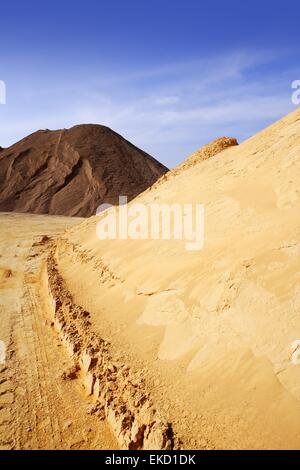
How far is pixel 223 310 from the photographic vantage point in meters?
4.76

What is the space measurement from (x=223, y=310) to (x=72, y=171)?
3400 cm

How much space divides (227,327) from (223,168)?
6344 millimetres

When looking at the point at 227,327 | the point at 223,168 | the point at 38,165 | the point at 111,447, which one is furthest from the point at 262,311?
the point at 38,165

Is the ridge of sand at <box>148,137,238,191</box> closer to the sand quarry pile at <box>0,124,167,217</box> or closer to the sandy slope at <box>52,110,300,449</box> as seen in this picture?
the sandy slope at <box>52,110,300,449</box>

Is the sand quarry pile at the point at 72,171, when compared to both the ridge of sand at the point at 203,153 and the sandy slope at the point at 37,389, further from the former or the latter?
the sandy slope at the point at 37,389

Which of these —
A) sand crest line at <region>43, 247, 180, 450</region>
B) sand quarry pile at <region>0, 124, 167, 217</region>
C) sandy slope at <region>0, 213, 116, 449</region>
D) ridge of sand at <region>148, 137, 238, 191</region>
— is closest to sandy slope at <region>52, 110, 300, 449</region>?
sand crest line at <region>43, 247, 180, 450</region>

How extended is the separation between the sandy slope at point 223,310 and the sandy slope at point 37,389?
0.75 meters

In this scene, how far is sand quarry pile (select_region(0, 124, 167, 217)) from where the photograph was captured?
113ft

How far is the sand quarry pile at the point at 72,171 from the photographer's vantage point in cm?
3450

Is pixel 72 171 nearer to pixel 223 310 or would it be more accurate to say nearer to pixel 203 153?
pixel 203 153

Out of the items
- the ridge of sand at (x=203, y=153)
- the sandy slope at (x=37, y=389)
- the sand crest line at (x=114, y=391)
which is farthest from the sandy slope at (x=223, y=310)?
the ridge of sand at (x=203, y=153)

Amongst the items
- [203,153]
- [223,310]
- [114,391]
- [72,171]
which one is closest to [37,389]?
[114,391]

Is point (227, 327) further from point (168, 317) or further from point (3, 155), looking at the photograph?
point (3, 155)
